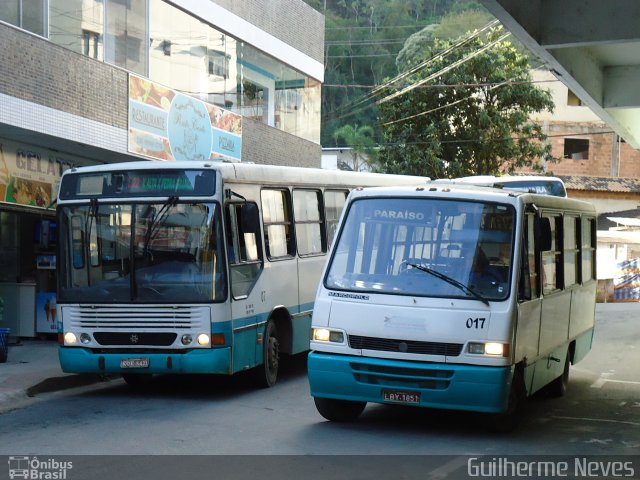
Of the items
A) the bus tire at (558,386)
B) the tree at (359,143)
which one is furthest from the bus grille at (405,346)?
the tree at (359,143)

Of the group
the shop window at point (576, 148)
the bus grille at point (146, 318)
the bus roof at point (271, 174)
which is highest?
the shop window at point (576, 148)

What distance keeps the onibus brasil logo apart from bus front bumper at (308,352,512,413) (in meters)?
2.73

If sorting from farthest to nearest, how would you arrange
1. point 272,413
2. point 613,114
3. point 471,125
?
point 471,125 → point 613,114 → point 272,413

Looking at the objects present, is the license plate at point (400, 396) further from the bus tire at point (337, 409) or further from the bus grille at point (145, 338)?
the bus grille at point (145, 338)

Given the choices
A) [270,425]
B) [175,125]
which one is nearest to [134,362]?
[270,425]

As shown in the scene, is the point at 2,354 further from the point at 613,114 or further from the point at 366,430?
the point at 613,114

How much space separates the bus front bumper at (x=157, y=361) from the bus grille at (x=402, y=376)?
2790mm

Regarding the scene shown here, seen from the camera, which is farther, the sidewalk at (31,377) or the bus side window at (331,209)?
the bus side window at (331,209)

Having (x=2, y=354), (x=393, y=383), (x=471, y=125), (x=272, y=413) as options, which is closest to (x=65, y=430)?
(x=272, y=413)

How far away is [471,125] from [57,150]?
2371cm

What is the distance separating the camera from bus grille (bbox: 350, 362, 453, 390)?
33.2 ft

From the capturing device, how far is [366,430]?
420 inches

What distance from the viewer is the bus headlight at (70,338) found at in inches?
508

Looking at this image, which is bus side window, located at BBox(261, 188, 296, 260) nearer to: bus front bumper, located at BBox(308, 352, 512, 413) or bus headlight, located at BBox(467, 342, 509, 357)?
bus front bumper, located at BBox(308, 352, 512, 413)
